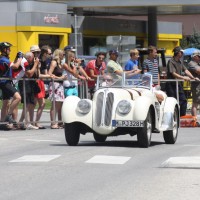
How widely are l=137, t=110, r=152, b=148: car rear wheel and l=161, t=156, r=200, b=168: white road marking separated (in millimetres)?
1858

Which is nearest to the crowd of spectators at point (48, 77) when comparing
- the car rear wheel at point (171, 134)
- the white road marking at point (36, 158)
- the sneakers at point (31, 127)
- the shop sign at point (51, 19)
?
the sneakers at point (31, 127)

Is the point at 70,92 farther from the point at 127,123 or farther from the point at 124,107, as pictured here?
the point at 127,123

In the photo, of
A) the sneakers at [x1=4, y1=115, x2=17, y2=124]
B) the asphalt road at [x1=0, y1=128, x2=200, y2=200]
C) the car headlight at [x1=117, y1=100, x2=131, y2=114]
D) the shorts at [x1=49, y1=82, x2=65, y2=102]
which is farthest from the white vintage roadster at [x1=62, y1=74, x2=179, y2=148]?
the shorts at [x1=49, y1=82, x2=65, y2=102]

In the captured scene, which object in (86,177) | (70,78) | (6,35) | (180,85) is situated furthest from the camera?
(6,35)

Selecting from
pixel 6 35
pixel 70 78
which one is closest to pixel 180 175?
pixel 70 78

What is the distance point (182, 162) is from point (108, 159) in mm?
1109

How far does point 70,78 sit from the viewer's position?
22.7 meters

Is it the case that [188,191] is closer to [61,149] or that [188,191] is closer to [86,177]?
[86,177]

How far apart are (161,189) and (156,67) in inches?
499

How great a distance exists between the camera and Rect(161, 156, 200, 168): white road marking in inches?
519

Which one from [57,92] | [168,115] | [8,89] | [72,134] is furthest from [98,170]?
[57,92]

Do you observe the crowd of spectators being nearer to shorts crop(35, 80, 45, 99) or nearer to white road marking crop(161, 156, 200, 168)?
shorts crop(35, 80, 45, 99)

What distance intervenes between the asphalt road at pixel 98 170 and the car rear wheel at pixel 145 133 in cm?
17

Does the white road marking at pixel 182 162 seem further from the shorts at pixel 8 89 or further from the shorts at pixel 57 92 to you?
the shorts at pixel 57 92
